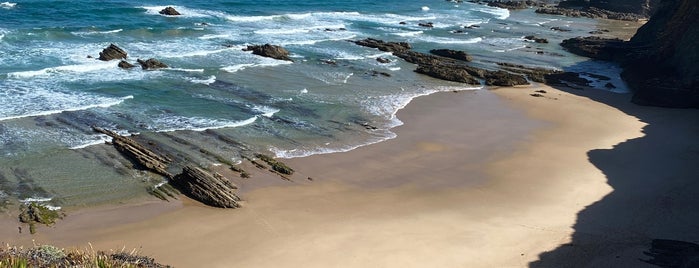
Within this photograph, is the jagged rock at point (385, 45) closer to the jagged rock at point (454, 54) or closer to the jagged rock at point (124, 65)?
the jagged rock at point (454, 54)

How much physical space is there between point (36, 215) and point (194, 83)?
1548cm

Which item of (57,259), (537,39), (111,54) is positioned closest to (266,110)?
(111,54)

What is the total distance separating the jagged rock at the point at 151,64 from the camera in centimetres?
3381

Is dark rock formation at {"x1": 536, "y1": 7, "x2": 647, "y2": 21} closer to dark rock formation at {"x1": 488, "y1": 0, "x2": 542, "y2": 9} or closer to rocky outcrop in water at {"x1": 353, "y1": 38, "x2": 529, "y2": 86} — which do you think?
dark rock formation at {"x1": 488, "y1": 0, "x2": 542, "y2": 9}

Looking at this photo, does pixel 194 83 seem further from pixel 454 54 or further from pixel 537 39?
pixel 537 39

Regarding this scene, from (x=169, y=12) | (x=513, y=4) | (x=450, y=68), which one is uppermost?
(x=513, y=4)

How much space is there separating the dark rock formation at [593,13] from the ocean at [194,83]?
1515cm

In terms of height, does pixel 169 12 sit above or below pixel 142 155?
above

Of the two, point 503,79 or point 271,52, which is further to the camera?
point 271,52

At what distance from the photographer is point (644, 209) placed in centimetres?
1870

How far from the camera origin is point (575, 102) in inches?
1308

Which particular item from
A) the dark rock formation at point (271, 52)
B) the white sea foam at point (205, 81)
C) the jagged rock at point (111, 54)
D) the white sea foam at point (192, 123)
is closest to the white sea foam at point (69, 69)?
the jagged rock at point (111, 54)

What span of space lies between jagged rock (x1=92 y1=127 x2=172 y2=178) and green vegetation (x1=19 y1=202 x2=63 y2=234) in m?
3.68

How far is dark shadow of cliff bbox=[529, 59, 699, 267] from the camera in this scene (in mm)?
15469
